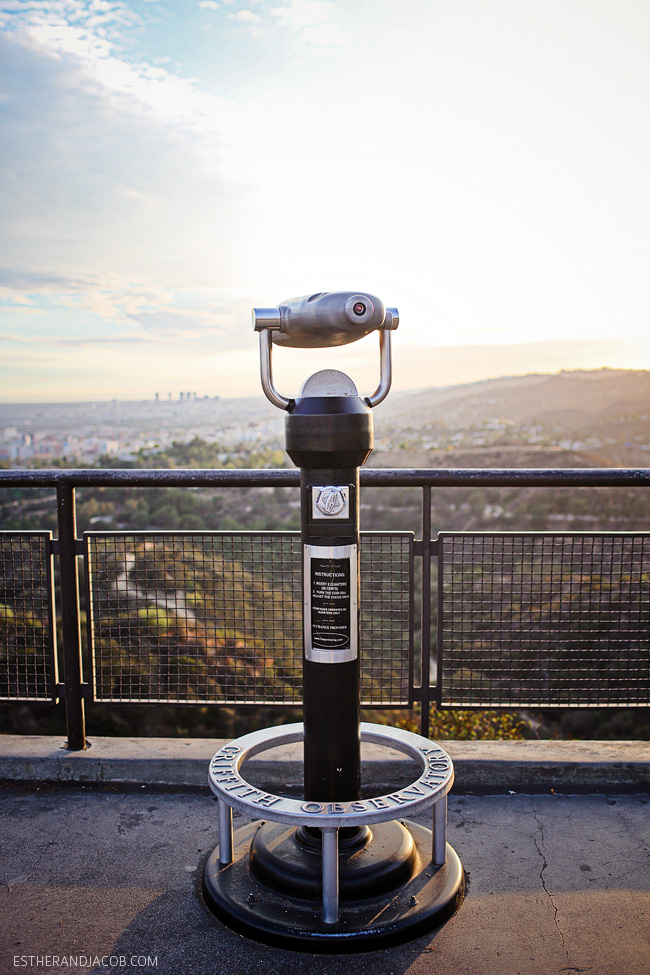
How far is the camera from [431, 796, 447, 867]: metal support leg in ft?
7.77

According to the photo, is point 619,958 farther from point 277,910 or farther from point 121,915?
point 121,915

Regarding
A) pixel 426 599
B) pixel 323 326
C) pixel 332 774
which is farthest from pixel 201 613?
pixel 323 326

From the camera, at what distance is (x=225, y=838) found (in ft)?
7.91

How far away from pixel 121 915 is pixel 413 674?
160cm

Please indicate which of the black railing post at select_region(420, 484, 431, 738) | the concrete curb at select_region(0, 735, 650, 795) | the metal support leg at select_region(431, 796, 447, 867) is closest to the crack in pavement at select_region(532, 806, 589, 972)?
the concrete curb at select_region(0, 735, 650, 795)

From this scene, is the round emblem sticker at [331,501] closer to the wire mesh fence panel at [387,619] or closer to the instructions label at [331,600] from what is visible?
the instructions label at [331,600]

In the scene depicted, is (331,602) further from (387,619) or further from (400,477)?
(387,619)

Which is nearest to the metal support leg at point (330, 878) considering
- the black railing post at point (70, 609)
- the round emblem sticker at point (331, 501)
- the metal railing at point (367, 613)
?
the round emblem sticker at point (331, 501)

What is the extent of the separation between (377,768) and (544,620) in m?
1.07

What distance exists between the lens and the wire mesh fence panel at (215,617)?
3336 millimetres

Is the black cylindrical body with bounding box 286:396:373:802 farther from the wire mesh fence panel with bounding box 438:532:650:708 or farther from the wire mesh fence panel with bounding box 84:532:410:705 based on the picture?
the wire mesh fence panel with bounding box 438:532:650:708

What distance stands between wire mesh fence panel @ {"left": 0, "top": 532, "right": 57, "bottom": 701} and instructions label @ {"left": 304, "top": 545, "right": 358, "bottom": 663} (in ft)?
5.48

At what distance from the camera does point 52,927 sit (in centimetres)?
218

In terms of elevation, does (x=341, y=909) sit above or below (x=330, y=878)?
below
